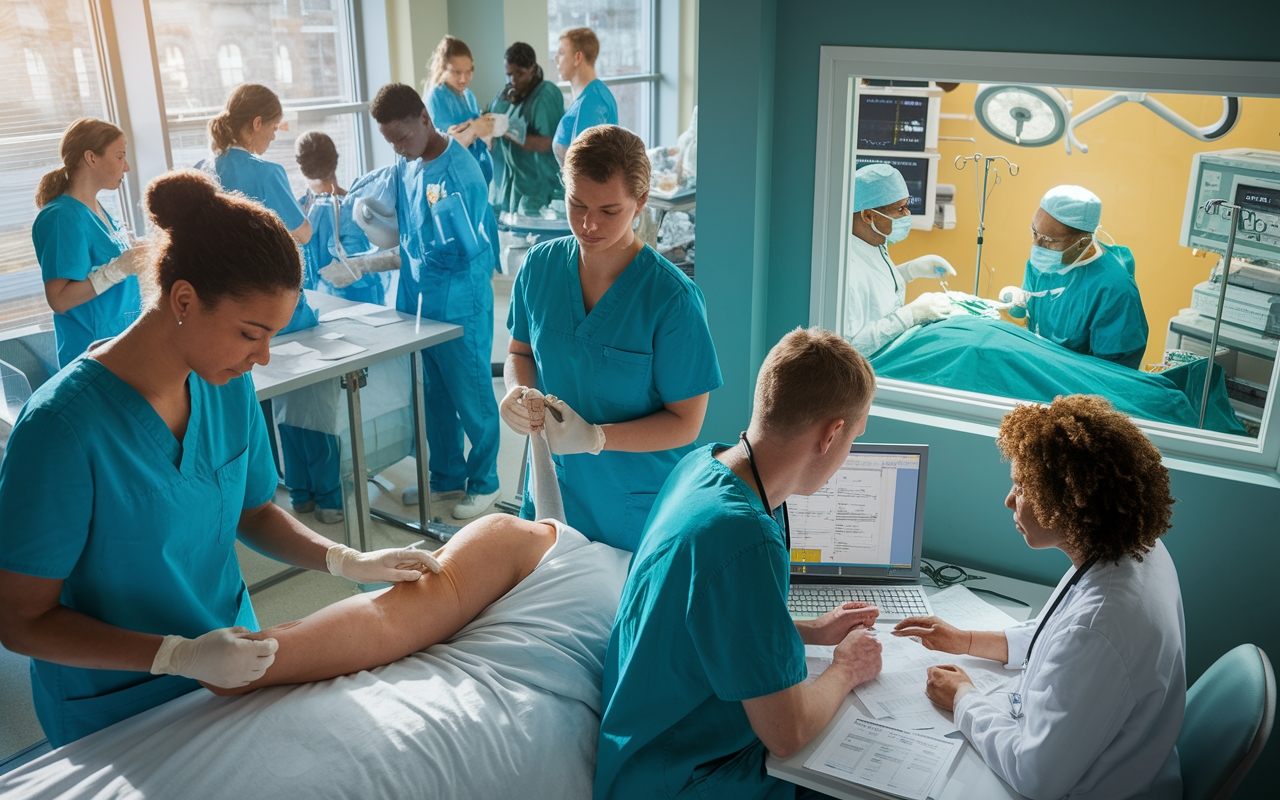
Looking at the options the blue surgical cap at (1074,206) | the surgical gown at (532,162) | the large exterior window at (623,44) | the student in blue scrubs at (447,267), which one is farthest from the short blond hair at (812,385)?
the large exterior window at (623,44)

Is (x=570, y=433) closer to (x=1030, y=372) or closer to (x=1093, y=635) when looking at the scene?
(x=1093, y=635)

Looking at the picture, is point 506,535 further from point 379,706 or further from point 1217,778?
point 1217,778

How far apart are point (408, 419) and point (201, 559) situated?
1916mm

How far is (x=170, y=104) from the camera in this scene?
4.26 meters

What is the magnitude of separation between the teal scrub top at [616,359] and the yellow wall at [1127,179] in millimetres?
765

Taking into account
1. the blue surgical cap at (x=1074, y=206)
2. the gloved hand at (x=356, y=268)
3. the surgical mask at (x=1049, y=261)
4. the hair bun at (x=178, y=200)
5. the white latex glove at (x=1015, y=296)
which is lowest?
the gloved hand at (x=356, y=268)

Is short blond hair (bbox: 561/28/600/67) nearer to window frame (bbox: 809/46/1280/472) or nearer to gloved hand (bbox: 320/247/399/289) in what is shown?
gloved hand (bbox: 320/247/399/289)

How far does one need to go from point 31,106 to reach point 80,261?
1.44 m

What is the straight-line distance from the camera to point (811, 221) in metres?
2.28

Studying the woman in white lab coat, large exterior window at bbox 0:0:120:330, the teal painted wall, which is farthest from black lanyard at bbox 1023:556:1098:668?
large exterior window at bbox 0:0:120:330

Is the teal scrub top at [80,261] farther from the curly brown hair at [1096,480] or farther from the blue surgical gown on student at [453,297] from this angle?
the curly brown hair at [1096,480]

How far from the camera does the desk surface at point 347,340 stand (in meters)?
2.74

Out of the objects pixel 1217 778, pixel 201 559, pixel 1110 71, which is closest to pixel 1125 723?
pixel 1217 778

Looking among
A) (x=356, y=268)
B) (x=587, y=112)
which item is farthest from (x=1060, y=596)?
(x=587, y=112)
